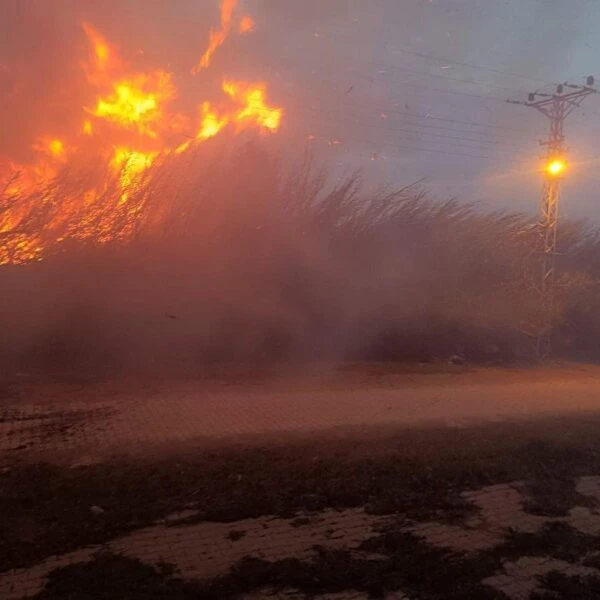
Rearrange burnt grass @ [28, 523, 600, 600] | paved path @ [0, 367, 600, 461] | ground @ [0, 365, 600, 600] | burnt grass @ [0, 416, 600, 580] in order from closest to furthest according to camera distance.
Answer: burnt grass @ [28, 523, 600, 600]
ground @ [0, 365, 600, 600]
burnt grass @ [0, 416, 600, 580]
paved path @ [0, 367, 600, 461]

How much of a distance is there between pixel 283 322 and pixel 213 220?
3.16 metres

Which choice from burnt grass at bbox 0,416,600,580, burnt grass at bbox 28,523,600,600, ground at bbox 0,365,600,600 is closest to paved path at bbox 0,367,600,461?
ground at bbox 0,365,600,600

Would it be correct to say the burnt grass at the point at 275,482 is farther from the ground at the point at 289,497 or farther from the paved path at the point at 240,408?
the paved path at the point at 240,408

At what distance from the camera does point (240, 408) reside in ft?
30.3

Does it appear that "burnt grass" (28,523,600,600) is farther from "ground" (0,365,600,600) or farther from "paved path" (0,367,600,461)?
"paved path" (0,367,600,461)

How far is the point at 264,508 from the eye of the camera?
17.8 ft

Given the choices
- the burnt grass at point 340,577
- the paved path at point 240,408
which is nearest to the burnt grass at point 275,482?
the burnt grass at point 340,577

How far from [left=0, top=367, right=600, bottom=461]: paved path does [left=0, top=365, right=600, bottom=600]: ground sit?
0.16 ft

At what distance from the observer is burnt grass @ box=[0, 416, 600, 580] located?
195 inches

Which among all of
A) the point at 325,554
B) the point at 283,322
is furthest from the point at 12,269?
the point at 325,554

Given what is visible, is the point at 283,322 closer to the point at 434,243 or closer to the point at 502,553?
the point at 434,243

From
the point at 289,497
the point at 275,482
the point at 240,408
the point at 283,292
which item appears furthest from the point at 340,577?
the point at 283,292

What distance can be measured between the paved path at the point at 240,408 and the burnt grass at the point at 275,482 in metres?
0.75

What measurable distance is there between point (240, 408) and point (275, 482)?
10.7 feet
